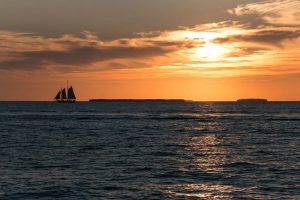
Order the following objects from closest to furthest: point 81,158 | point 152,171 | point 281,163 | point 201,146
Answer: point 152,171 < point 281,163 < point 81,158 < point 201,146

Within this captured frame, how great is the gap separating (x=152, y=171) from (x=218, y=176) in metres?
6.16

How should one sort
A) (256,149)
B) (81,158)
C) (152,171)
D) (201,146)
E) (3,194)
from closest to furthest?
(3,194) < (152,171) < (81,158) < (256,149) < (201,146)

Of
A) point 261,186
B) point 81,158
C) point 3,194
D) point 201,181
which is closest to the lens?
point 3,194

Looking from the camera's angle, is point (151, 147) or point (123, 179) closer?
point (123, 179)

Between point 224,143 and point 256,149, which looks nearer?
point 256,149

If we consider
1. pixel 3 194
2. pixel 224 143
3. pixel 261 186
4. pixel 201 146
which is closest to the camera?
pixel 3 194

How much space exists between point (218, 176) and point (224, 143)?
112 feet

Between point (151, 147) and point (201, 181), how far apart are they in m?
27.4

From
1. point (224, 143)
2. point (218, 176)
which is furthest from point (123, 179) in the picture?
point (224, 143)

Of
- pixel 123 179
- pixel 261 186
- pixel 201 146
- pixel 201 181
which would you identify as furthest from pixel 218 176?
pixel 201 146

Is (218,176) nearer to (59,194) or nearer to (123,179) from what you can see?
(123,179)

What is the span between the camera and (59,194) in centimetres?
3394

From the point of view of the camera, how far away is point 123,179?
3953 centimetres

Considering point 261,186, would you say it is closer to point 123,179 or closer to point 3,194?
point 123,179
